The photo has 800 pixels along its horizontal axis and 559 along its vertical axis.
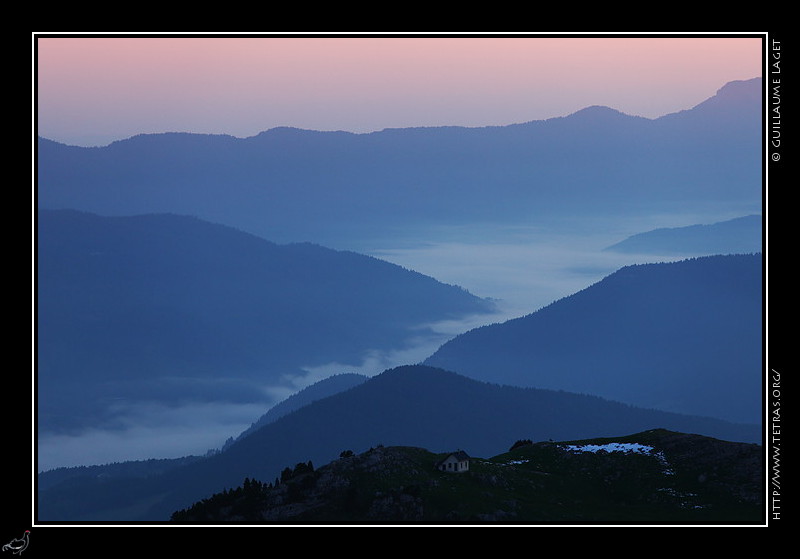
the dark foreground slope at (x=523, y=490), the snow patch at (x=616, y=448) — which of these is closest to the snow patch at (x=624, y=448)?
the snow patch at (x=616, y=448)

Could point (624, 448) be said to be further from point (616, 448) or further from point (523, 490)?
point (523, 490)

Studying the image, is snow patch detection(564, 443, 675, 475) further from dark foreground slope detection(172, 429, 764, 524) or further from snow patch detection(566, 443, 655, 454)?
dark foreground slope detection(172, 429, 764, 524)

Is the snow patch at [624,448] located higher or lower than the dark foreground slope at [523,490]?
higher

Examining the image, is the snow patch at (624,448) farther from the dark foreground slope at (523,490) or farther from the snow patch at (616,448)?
the dark foreground slope at (523,490)
